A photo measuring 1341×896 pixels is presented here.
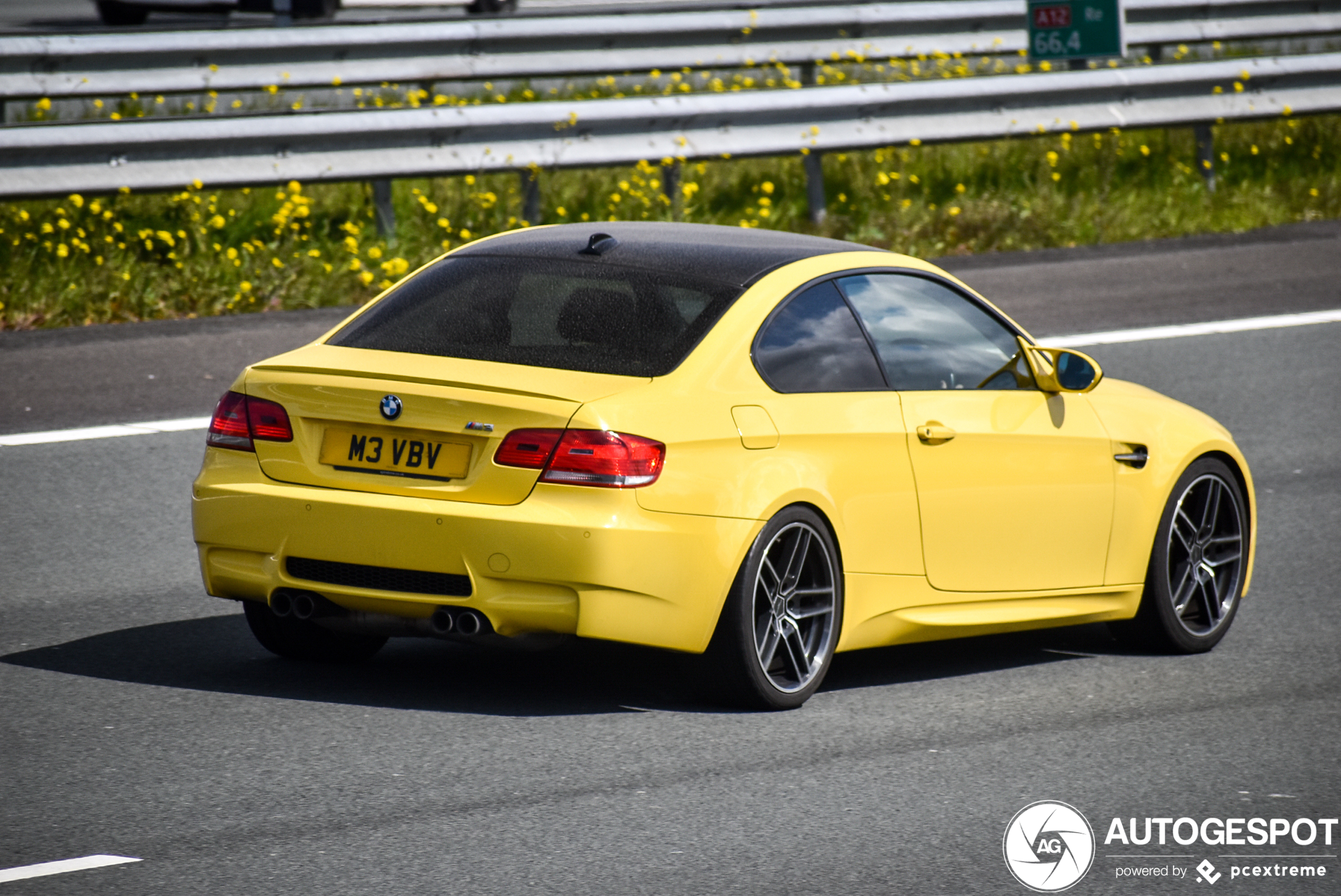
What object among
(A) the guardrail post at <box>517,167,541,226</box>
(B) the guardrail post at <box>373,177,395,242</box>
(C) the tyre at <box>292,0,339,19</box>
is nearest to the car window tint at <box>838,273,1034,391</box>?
(B) the guardrail post at <box>373,177,395,242</box>

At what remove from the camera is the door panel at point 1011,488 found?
658cm

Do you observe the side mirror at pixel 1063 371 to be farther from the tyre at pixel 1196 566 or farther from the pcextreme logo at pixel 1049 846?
the pcextreme logo at pixel 1049 846

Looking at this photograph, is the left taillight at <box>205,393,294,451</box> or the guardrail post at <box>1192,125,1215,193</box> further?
the guardrail post at <box>1192,125,1215,193</box>

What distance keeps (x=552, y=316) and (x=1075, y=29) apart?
12384mm

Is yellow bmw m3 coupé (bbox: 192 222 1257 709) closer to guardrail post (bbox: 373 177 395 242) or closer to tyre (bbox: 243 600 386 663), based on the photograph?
tyre (bbox: 243 600 386 663)

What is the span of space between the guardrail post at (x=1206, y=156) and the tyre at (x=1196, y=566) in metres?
10.7

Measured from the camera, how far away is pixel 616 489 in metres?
5.72

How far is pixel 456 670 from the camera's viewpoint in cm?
657

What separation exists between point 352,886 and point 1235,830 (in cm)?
215

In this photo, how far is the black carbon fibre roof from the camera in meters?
6.45

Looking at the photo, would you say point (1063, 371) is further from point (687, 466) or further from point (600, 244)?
point (687, 466)

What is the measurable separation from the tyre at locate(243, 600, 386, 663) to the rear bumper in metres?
0.55

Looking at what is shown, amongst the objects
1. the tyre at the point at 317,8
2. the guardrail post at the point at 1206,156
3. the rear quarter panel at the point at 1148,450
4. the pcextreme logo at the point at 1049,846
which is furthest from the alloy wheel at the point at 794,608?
the tyre at the point at 317,8

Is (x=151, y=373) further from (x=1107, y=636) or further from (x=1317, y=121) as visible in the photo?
(x=1317, y=121)
